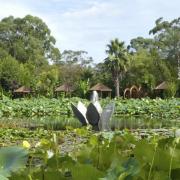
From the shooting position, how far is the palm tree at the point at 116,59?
41.0 meters

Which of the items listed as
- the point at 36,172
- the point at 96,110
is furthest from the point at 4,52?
the point at 36,172

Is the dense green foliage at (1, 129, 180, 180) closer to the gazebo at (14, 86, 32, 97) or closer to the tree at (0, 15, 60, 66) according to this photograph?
the gazebo at (14, 86, 32, 97)

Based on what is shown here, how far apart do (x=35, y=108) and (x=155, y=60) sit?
66.5 ft

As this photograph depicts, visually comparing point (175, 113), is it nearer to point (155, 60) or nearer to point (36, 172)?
point (36, 172)

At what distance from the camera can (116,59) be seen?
41188 millimetres

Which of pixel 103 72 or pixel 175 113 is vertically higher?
pixel 103 72

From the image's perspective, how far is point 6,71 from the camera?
41344mm

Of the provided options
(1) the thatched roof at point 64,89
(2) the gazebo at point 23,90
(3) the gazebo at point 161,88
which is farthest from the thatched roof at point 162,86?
(2) the gazebo at point 23,90

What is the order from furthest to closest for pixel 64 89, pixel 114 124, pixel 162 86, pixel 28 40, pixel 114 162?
pixel 28 40
pixel 64 89
pixel 162 86
pixel 114 124
pixel 114 162

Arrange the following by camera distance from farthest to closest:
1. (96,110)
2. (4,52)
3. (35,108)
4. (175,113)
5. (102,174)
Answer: (4,52) < (35,108) < (175,113) < (96,110) < (102,174)

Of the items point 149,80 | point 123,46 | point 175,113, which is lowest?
point 175,113

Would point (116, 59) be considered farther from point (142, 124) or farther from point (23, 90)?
point (142, 124)

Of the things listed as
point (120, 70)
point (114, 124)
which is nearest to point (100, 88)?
point (120, 70)

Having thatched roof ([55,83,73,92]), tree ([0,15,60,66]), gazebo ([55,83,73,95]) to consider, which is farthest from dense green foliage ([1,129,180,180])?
tree ([0,15,60,66])
